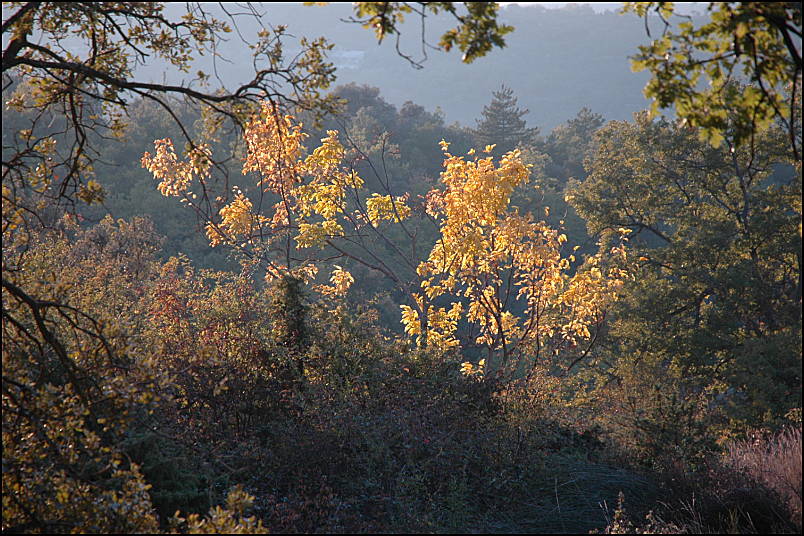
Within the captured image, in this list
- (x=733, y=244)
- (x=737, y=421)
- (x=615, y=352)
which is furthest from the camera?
(x=615, y=352)

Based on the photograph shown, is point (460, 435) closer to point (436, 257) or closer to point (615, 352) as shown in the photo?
point (436, 257)

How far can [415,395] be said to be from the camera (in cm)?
684

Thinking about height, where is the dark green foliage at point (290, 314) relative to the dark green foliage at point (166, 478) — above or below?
above

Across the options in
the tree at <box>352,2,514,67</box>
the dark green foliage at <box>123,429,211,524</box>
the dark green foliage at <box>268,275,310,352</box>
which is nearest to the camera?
the tree at <box>352,2,514,67</box>

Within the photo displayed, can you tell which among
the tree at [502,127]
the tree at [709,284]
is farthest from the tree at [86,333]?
the tree at [502,127]

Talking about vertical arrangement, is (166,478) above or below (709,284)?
below

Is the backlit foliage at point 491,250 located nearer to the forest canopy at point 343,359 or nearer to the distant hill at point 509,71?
the forest canopy at point 343,359

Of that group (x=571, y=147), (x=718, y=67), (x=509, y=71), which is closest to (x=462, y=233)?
(x=718, y=67)

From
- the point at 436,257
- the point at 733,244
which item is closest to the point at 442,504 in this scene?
the point at 436,257

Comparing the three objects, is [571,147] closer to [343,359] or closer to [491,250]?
[491,250]

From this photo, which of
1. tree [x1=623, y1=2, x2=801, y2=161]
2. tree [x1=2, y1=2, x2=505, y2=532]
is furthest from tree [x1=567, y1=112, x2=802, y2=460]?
tree [x1=2, y1=2, x2=505, y2=532]

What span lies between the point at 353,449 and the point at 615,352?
14.4m

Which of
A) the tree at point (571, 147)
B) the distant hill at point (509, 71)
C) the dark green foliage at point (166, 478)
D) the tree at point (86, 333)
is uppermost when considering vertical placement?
the distant hill at point (509, 71)

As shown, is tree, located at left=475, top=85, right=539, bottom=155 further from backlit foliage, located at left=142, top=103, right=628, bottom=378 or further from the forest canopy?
backlit foliage, located at left=142, top=103, right=628, bottom=378
